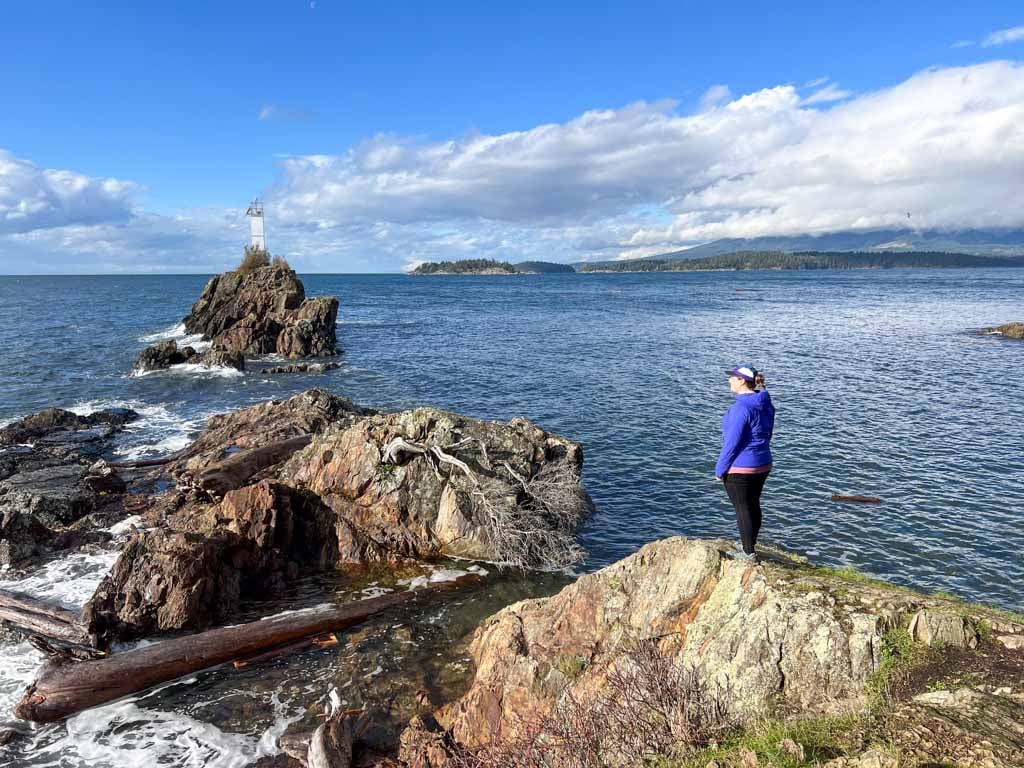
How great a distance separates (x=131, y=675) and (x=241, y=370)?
3549 cm

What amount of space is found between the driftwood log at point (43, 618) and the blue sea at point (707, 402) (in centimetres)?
1180

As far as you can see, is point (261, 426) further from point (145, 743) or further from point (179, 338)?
point (179, 338)

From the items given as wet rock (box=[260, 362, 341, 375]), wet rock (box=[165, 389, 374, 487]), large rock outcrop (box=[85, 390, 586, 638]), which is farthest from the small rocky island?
large rock outcrop (box=[85, 390, 586, 638])

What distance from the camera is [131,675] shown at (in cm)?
1070

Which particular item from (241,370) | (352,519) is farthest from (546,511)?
(241,370)

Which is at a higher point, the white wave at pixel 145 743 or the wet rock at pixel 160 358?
the wet rock at pixel 160 358

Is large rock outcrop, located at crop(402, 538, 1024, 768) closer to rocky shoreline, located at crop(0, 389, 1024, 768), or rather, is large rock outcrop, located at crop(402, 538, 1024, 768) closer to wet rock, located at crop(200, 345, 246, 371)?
rocky shoreline, located at crop(0, 389, 1024, 768)

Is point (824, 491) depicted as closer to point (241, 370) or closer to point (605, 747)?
point (605, 747)

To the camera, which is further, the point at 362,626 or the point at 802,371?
the point at 802,371

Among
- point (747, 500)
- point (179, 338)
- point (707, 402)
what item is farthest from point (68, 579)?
point (179, 338)

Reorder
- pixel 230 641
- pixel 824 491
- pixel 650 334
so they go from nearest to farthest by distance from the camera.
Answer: pixel 230 641, pixel 824 491, pixel 650 334

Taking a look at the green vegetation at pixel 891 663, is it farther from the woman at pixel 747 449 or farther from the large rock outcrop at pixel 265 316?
the large rock outcrop at pixel 265 316

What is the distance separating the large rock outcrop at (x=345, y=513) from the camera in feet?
41.6

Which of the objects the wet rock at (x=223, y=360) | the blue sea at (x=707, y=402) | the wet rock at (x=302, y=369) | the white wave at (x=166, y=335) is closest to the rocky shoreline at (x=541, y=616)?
the blue sea at (x=707, y=402)
